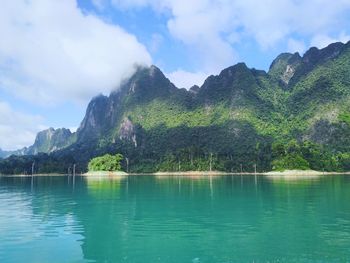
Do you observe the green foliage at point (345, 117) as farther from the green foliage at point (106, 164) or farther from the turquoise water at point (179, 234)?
the turquoise water at point (179, 234)

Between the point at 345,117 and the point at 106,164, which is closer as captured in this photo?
the point at 106,164

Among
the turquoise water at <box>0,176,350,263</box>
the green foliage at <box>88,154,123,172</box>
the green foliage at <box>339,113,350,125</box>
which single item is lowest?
the turquoise water at <box>0,176,350,263</box>

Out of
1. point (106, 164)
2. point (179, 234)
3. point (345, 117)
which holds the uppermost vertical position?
point (345, 117)

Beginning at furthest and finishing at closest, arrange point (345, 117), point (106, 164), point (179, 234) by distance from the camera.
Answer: point (345, 117)
point (106, 164)
point (179, 234)

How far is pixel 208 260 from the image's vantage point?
17906 millimetres

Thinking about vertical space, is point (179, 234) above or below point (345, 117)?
below

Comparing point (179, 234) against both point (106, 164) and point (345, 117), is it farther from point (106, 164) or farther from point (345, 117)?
point (345, 117)

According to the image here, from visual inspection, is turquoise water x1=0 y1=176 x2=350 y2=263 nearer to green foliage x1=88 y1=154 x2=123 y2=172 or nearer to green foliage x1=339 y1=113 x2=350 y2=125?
green foliage x1=88 y1=154 x2=123 y2=172

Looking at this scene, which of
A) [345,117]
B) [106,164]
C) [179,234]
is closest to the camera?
[179,234]

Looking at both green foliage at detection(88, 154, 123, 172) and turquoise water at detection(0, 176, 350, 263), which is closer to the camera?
turquoise water at detection(0, 176, 350, 263)

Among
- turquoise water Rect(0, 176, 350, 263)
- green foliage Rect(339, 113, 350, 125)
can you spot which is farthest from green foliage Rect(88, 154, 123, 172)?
turquoise water Rect(0, 176, 350, 263)

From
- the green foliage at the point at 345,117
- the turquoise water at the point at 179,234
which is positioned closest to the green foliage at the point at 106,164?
the green foliage at the point at 345,117

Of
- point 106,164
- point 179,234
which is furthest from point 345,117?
point 179,234

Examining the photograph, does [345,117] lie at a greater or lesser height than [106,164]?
greater
